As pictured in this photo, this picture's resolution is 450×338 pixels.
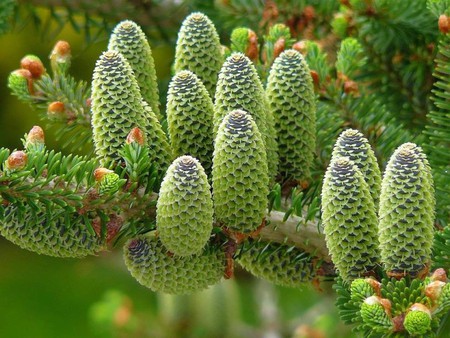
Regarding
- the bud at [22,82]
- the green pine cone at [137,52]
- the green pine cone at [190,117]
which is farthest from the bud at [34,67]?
the green pine cone at [190,117]

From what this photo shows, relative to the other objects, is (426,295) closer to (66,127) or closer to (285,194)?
(285,194)

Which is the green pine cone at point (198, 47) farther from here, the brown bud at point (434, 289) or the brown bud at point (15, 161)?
the brown bud at point (434, 289)

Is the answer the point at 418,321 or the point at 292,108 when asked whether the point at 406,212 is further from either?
the point at 292,108

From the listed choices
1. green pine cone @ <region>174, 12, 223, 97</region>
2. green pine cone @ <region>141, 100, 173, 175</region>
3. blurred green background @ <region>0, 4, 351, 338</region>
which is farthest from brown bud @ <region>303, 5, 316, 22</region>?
blurred green background @ <region>0, 4, 351, 338</region>

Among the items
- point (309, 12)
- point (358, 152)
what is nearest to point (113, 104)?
point (358, 152)

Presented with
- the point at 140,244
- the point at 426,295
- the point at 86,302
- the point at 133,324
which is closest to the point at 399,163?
the point at 426,295

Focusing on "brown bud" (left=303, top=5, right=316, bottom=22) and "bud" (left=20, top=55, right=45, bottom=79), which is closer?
"bud" (left=20, top=55, right=45, bottom=79)

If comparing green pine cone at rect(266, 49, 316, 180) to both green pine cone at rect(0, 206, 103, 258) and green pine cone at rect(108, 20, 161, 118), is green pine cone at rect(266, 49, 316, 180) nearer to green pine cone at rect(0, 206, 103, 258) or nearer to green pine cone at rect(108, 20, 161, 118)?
green pine cone at rect(108, 20, 161, 118)
